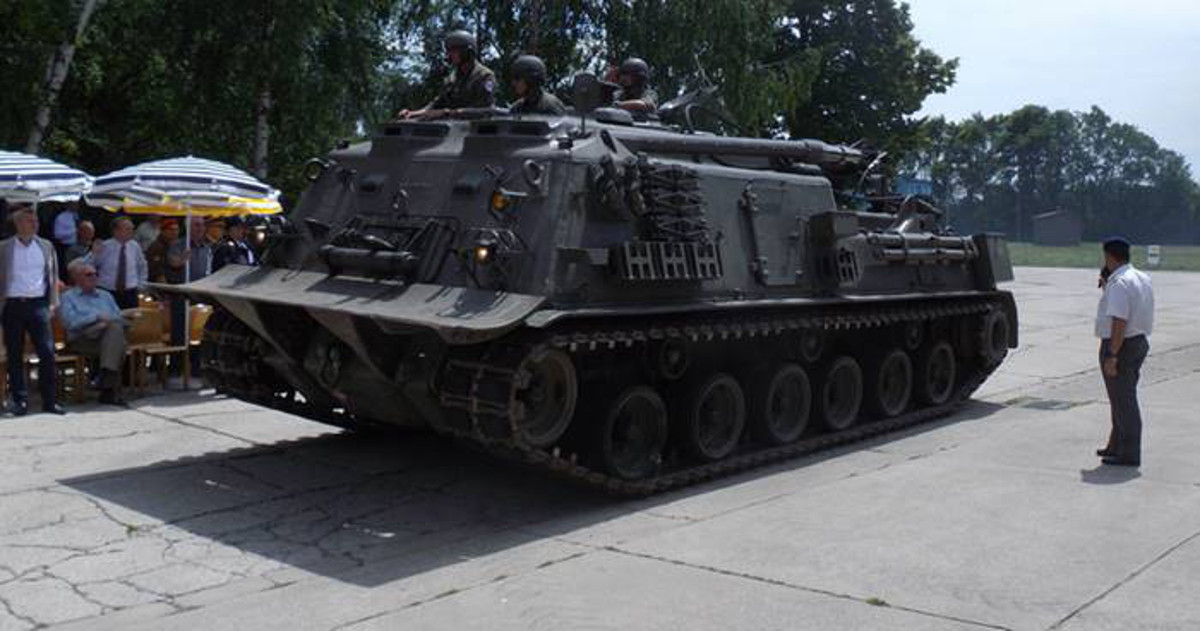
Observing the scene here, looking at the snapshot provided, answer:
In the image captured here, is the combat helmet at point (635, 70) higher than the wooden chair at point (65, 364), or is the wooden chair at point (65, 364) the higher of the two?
the combat helmet at point (635, 70)

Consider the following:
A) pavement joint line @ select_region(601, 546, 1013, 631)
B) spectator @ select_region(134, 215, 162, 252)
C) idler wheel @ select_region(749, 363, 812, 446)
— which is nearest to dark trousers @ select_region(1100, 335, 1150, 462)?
idler wheel @ select_region(749, 363, 812, 446)

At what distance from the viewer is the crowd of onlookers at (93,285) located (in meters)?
11.5

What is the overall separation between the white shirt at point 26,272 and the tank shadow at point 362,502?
103 inches

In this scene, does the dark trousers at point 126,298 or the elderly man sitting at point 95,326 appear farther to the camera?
the dark trousers at point 126,298

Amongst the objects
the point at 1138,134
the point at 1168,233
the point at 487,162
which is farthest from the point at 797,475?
the point at 1138,134

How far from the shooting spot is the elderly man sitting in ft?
40.2

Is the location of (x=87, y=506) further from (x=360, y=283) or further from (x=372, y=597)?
(x=372, y=597)

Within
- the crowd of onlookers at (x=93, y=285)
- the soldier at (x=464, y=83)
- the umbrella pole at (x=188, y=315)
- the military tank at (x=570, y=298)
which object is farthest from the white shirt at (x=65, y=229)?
the soldier at (x=464, y=83)

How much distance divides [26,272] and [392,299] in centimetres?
467

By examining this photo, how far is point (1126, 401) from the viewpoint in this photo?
1009cm

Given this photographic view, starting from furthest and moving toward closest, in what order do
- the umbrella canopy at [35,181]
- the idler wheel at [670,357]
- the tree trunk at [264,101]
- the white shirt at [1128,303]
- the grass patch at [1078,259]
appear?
the grass patch at [1078,259] → the tree trunk at [264,101] → the umbrella canopy at [35,181] → the white shirt at [1128,303] → the idler wheel at [670,357]

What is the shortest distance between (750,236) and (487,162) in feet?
7.36

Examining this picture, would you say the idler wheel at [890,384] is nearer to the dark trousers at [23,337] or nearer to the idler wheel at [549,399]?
the idler wheel at [549,399]

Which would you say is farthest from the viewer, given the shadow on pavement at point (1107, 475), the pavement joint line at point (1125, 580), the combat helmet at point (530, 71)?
the combat helmet at point (530, 71)
